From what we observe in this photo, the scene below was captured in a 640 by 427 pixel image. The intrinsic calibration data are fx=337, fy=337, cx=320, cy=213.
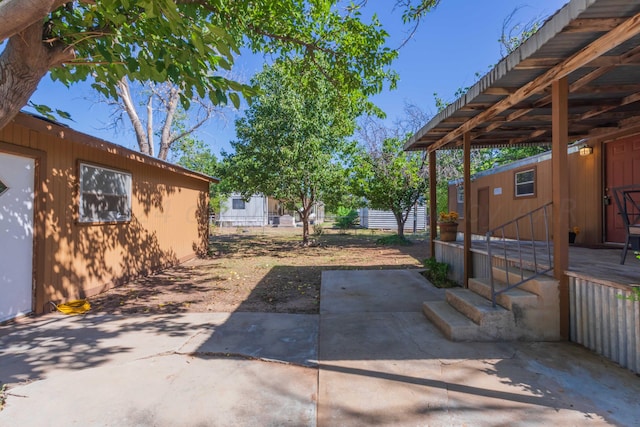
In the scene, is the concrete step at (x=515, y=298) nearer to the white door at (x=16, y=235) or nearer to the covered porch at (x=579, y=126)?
the covered porch at (x=579, y=126)

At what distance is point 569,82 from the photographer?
13.2ft

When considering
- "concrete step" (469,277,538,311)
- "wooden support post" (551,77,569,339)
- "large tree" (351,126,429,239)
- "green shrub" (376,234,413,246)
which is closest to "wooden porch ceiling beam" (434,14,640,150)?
"wooden support post" (551,77,569,339)

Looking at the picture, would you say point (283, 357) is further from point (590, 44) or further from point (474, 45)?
point (474, 45)

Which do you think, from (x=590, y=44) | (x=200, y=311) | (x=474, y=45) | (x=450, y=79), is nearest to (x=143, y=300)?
(x=200, y=311)

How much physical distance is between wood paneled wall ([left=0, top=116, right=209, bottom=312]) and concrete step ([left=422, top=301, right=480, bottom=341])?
5.29 meters

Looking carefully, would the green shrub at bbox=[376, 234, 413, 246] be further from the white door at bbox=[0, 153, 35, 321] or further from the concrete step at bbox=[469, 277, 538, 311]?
the white door at bbox=[0, 153, 35, 321]

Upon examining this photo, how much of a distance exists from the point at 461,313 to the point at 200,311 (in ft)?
11.6

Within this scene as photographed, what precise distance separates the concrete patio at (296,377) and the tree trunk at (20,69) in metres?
2.10

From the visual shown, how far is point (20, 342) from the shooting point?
3596 millimetres

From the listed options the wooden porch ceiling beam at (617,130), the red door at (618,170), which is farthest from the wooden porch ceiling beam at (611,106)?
the red door at (618,170)

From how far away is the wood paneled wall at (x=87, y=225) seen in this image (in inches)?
Result: 185

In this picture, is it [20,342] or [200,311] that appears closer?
[20,342]

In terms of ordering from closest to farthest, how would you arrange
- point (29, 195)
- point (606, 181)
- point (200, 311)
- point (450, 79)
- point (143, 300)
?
point (29, 195)
point (200, 311)
point (143, 300)
point (606, 181)
point (450, 79)

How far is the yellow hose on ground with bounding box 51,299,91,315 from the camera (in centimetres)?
481
